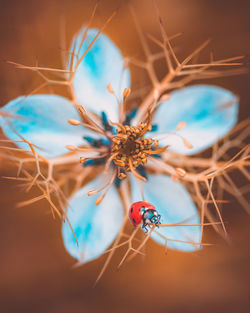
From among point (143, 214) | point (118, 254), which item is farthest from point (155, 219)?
point (118, 254)

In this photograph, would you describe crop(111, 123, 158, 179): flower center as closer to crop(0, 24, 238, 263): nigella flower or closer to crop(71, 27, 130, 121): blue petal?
crop(0, 24, 238, 263): nigella flower

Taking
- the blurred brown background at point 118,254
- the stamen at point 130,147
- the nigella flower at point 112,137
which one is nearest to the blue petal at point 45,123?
the nigella flower at point 112,137

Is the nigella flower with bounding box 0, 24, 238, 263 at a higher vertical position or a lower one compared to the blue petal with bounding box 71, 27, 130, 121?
lower

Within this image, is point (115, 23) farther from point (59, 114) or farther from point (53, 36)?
point (59, 114)

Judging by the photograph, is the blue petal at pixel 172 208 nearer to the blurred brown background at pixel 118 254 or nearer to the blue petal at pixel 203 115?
the blue petal at pixel 203 115

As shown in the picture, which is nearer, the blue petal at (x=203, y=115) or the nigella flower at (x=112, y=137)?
the nigella flower at (x=112, y=137)

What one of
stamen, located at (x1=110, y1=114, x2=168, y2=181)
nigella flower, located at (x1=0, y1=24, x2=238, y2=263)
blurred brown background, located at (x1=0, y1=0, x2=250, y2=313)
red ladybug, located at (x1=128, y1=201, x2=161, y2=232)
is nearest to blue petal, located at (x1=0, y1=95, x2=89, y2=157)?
nigella flower, located at (x1=0, y1=24, x2=238, y2=263)

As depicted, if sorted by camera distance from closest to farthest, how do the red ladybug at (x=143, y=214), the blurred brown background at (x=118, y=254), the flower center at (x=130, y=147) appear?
the red ladybug at (x=143, y=214)
the flower center at (x=130, y=147)
the blurred brown background at (x=118, y=254)
